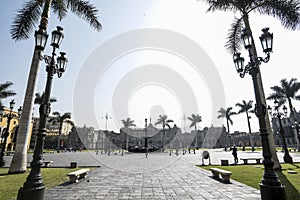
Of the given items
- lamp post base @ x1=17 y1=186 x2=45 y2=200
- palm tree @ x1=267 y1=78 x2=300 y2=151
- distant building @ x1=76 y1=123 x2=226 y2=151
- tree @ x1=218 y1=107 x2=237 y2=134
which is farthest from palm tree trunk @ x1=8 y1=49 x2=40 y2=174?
distant building @ x1=76 y1=123 x2=226 y2=151

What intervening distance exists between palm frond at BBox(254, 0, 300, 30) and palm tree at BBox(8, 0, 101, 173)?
12410 mm

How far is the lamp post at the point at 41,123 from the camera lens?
Result: 491cm

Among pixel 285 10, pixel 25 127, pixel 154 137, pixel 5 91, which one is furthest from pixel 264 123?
pixel 154 137

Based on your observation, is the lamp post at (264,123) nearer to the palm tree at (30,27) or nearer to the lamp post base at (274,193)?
the lamp post base at (274,193)

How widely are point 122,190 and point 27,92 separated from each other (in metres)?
9.21

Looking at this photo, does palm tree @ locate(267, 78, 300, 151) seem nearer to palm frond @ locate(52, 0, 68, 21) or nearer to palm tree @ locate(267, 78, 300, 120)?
palm tree @ locate(267, 78, 300, 120)

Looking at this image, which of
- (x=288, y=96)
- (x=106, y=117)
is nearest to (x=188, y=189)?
(x=288, y=96)

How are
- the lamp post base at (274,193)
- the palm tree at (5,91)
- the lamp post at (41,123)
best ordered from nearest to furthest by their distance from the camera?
the lamp post base at (274,193) < the lamp post at (41,123) < the palm tree at (5,91)

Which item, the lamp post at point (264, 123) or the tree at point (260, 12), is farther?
the tree at point (260, 12)

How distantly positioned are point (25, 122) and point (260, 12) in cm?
1798

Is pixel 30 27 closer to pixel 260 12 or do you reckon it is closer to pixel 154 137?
pixel 260 12

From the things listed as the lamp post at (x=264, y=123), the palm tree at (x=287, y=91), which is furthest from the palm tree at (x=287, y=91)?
the lamp post at (x=264, y=123)

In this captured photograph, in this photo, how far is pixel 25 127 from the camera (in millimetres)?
11305

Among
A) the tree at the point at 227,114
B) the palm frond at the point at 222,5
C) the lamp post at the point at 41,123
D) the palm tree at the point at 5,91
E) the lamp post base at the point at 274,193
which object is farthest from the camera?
Result: the tree at the point at 227,114
